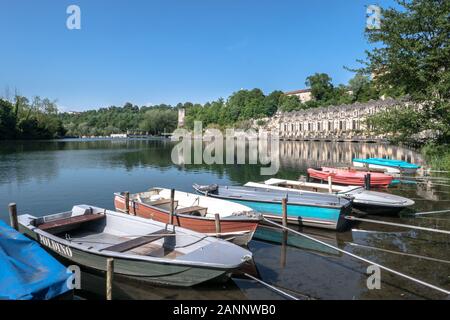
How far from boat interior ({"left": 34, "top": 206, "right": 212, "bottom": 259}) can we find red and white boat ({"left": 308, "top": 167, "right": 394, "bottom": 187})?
12.7 meters

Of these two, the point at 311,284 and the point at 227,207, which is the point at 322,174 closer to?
the point at 227,207

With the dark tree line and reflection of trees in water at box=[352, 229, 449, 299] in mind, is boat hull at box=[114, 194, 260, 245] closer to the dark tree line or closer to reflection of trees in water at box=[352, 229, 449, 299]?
reflection of trees in water at box=[352, 229, 449, 299]

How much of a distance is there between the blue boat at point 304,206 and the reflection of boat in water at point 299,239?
50 cm

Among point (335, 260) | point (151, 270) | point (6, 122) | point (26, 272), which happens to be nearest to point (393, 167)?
point (335, 260)

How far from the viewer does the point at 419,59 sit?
821 inches

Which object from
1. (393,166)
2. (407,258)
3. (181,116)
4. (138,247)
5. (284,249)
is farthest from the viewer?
(181,116)

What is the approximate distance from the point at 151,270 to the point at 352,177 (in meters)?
16.7

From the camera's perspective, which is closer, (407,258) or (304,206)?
(407,258)

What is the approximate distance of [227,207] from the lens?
12945 mm

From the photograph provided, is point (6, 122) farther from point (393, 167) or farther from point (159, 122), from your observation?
point (393, 167)

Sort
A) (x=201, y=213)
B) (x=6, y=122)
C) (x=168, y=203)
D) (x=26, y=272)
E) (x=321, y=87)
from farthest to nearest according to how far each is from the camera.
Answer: (x=321, y=87), (x=6, y=122), (x=168, y=203), (x=201, y=213), (x=26, y=272)

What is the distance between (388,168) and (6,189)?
27.2 metres

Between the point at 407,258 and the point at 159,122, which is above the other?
the point at 159,122
